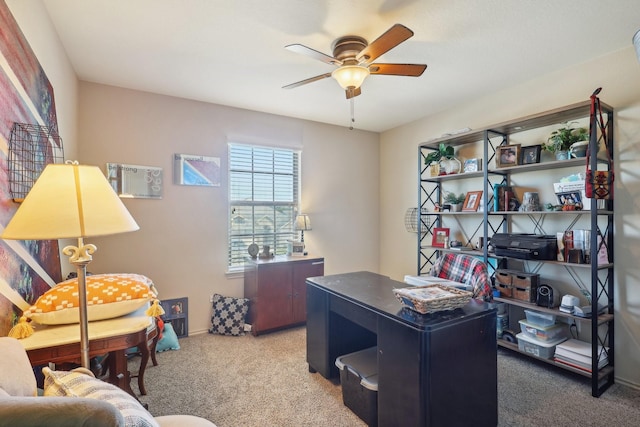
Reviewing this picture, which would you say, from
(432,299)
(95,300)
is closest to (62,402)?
(95,300)

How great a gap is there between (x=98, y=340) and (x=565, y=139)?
12.0 ft

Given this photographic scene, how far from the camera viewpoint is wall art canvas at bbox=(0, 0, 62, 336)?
1.42 m

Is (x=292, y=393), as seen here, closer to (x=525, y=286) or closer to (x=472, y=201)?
(x=525, y=286)

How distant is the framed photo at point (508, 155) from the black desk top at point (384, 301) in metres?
1.65

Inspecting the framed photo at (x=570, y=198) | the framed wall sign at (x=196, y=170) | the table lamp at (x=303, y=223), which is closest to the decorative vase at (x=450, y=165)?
the framed photo at (x=570, y=198)

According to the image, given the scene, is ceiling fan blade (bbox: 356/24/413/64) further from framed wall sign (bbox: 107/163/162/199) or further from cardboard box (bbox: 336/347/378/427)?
framed wall sign (bbox: 107/163/162/199)

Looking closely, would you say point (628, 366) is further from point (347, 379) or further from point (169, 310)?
point (169, 310)

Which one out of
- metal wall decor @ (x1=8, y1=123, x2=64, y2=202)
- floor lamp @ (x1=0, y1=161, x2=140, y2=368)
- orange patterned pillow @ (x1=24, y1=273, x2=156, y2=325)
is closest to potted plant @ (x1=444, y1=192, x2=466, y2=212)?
orange patterned pillow @ (x1=24, y1=273, x2=156, y2=325)

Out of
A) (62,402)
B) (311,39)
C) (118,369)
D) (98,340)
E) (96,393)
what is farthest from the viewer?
(311,39)

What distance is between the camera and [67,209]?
1.22m

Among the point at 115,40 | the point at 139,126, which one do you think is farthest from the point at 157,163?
the point at 115,40

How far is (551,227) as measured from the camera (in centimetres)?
287

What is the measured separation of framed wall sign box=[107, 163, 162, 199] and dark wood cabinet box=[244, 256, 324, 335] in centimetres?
132

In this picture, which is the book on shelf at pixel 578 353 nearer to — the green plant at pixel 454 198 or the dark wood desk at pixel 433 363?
the dark wood desk at pixel 433 363
